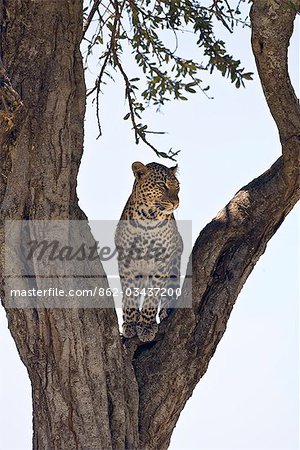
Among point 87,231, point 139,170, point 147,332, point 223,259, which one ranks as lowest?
point 147,332

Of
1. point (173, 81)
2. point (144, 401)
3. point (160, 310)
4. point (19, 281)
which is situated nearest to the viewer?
point (19, 281)

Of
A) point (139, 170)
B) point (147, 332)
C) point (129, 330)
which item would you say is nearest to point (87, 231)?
point (147, 332)

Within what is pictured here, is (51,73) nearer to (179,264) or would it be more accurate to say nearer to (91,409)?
(179,264)

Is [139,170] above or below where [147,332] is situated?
above

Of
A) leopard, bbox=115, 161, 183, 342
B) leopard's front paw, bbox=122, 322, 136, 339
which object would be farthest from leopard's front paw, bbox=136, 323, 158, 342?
leopard, bbox=115, 161, 183, 342

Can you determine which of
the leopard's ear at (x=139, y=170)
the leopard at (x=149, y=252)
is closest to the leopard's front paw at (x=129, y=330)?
the leopard at (x=149, y=252)

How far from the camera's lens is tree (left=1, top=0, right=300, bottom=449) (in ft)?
17.9

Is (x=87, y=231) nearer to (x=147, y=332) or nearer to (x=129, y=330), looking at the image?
(x=147, y=332)

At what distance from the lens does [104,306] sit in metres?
5.67

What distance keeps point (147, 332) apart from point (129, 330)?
12.0 inches

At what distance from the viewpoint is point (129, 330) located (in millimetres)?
6453

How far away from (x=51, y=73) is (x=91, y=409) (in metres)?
2.07

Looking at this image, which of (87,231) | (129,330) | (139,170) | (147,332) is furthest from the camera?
(139,170)

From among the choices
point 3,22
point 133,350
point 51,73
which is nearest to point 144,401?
point 133,350
